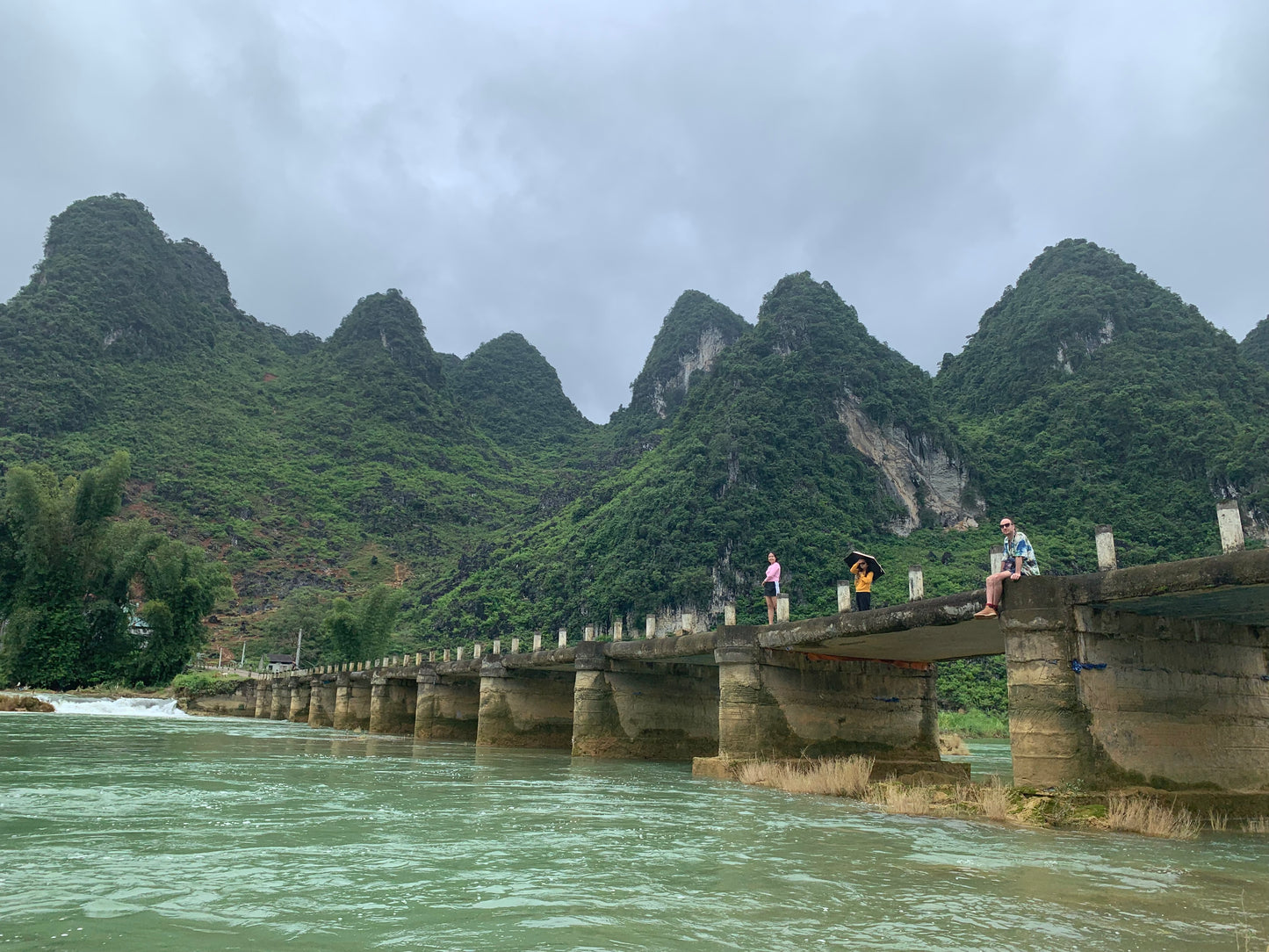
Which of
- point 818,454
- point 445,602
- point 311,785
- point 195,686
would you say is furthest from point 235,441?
point 311,785

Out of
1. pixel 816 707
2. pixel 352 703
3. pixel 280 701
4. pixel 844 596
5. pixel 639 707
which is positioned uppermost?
pixel 844 596

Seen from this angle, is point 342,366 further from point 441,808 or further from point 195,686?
point 441,808

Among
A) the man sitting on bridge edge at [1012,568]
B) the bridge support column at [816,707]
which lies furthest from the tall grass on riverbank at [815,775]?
the man sitting on bridge edge at [1012,568]

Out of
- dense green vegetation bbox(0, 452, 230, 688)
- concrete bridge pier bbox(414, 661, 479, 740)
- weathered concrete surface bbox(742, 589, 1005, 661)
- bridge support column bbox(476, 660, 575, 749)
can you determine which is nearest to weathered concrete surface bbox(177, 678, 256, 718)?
dense green vegetation bbox(0, 452, 230, 688)

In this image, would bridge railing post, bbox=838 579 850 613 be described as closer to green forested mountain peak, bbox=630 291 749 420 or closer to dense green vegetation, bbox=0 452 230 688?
dense green vegetation, bbox=0 452 230 688

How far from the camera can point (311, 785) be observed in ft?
44.1

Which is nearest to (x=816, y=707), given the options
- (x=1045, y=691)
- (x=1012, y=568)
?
(x=1012, y=568)

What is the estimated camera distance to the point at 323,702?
44969 mm

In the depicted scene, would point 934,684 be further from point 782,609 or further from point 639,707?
point 639,707

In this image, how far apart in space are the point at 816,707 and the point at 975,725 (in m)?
33.8

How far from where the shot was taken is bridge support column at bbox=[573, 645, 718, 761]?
20922 mm

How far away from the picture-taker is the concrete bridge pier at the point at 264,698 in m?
55.5

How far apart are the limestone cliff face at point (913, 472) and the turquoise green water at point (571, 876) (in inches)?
3103

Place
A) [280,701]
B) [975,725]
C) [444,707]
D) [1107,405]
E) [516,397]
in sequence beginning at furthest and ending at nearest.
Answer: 1. [516,397]
2. [1107,405]
3. [280,701]
4. [975,725]
5. [444,707]
